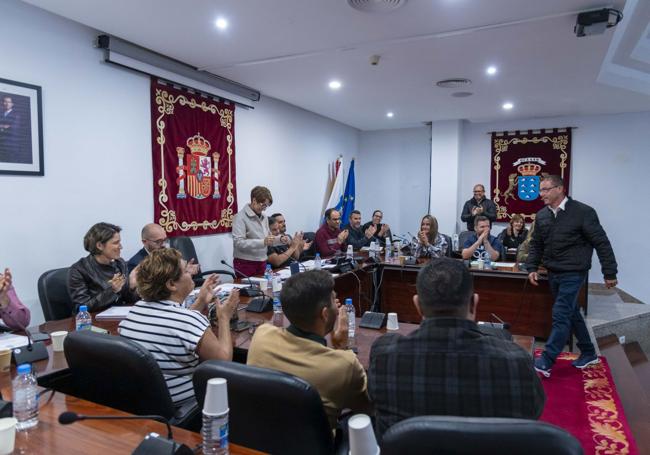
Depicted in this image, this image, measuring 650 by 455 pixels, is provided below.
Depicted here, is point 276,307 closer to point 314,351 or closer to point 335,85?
point 314,351

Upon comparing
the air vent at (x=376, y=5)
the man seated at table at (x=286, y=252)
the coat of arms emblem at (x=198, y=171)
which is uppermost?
the air vent at (x=376, y=5)

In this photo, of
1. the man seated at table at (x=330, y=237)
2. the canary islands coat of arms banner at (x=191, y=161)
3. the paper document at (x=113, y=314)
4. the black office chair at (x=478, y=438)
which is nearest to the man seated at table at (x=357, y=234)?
the man seated at table at (x=330, y=237)

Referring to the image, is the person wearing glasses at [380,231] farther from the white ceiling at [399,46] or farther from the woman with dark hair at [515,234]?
the white ceiling at [399,46]

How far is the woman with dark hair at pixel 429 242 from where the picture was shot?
15.8 feet

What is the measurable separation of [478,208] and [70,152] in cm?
552

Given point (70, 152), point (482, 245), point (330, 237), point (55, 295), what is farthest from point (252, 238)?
point (482, 245)

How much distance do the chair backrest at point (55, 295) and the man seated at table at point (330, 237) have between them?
294 cm

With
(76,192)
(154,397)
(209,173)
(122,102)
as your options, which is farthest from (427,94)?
(154,397)

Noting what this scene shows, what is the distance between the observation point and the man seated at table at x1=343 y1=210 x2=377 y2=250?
5.91 metres

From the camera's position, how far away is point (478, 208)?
675cm

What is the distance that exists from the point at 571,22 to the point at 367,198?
5.49 metres

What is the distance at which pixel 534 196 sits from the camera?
7051 millimetres

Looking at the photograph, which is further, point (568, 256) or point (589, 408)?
point (568, 256)

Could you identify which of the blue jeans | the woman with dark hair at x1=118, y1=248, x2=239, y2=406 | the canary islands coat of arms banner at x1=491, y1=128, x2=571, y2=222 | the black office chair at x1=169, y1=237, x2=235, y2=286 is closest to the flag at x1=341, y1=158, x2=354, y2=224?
the canary islands coat of arms banner at x1=491, y1=128, x2=571, y2=222
